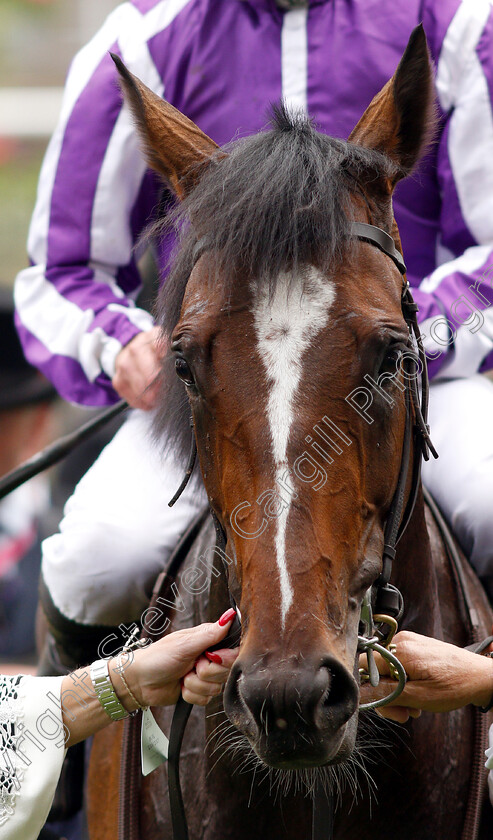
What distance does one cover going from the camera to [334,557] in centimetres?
139

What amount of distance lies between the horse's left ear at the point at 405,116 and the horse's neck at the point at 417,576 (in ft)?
2.26

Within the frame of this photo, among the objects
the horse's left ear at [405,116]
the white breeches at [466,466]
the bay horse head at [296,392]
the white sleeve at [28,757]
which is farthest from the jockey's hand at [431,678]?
the horse's left ear at [405,116]

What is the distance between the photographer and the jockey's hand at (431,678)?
157 cm

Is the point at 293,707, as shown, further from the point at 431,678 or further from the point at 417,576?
the point at 417,576

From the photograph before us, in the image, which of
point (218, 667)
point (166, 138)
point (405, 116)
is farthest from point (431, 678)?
point (166, 138)

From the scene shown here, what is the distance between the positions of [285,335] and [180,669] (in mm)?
657

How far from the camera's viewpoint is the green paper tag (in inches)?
69.2

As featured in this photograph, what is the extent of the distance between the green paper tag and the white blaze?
613 millimetres

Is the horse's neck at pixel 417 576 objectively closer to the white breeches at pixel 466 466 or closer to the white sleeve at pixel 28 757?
the white breeches at pixel 466 466

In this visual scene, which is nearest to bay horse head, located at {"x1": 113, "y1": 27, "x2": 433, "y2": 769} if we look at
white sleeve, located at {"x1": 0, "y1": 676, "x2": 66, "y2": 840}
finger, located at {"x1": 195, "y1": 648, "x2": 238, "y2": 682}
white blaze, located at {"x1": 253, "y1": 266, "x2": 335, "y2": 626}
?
white blaze, located at {"x1": 253, "y1": 266, "x2": 335, "y2": 626}

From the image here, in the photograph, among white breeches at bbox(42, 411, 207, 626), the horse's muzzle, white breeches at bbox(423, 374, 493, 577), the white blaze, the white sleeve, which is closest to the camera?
the horse's muzzle

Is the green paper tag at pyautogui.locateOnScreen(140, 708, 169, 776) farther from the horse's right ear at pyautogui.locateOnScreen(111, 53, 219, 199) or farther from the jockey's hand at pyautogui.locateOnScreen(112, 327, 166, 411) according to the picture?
the horse's right ear at pyautogui.locateOnScreen(111, 53, 219, 199)

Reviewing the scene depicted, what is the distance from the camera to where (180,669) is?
1.65 metres

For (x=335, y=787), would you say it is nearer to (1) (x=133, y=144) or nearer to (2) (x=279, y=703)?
(2) (x=279, y=703)
